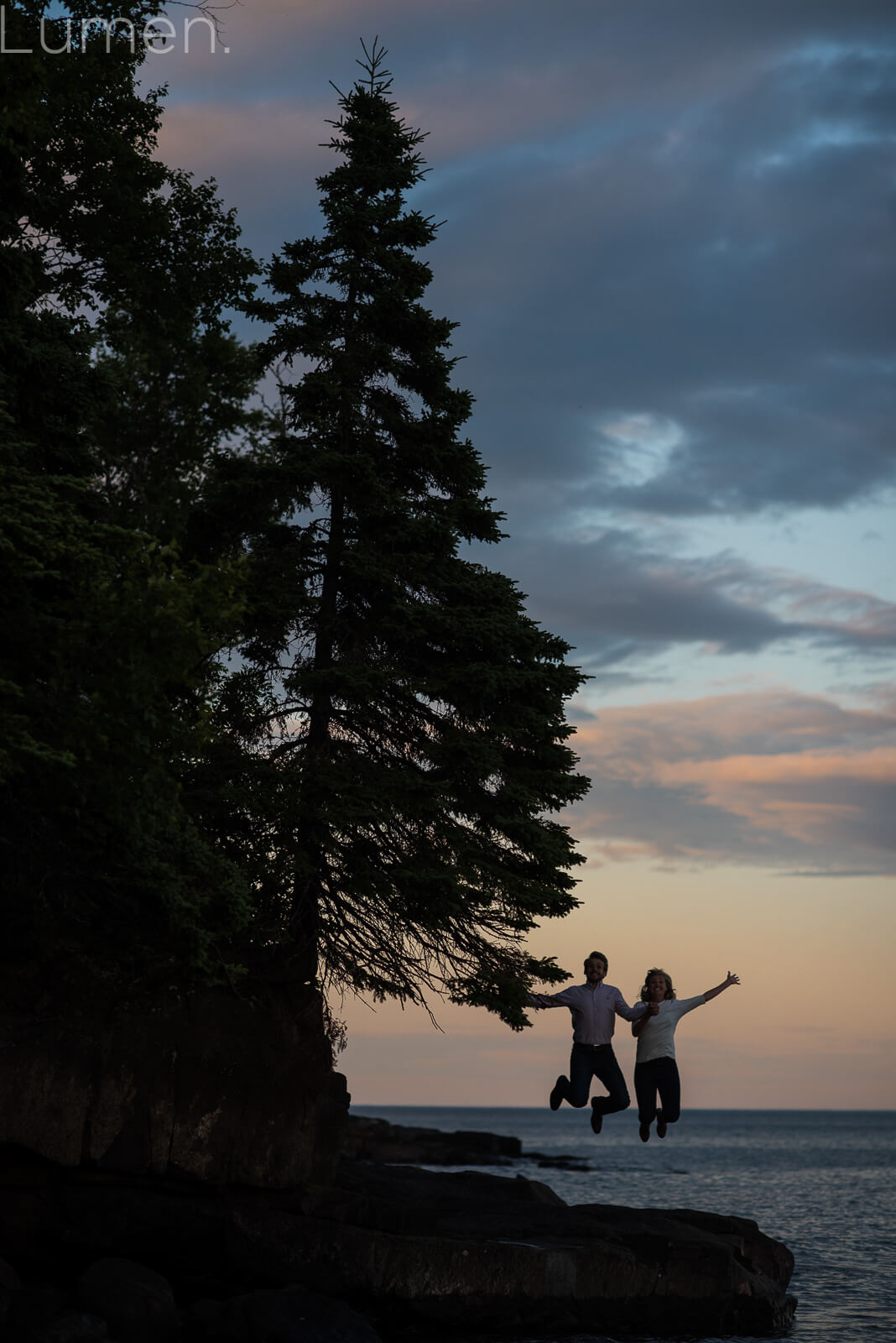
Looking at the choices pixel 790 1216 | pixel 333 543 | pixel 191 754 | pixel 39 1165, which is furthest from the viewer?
pixel 790 1216

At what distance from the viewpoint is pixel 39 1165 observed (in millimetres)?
16672

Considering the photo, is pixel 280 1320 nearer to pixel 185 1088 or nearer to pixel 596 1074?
pixel 185 1088

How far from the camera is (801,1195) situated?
57688 mm

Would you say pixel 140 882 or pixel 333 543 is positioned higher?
pixel 333 543

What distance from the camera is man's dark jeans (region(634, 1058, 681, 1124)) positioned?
15.2 meters

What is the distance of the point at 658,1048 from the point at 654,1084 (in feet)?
1.34

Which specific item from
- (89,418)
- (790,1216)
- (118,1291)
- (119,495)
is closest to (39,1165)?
(118,1291)

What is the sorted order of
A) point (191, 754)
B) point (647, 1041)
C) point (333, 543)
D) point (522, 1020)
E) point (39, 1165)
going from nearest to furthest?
point (191, 754)
point (647, 1041)
point (39, 1165)
point (522, 1020)
point (333, 543)

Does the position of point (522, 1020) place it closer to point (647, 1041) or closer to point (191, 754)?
point (647, 1041)

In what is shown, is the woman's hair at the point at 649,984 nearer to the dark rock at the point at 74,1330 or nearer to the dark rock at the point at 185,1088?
the dark rock at the point at 185,1088

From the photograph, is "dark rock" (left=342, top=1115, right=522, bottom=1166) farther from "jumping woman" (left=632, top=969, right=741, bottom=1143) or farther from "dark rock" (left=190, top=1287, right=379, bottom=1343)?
"jumping woman" (left=632, top=969, right=741, bottom=1143)

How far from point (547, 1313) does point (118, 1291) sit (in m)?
6.02

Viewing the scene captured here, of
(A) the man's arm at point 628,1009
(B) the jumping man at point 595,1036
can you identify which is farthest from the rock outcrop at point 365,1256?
(A) the man's arm at point 628,1009

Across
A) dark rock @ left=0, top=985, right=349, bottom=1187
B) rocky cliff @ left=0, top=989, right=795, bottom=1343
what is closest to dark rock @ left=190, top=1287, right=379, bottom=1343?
rocky cliff @ left=0, top=989, right=795, bottom=1343
